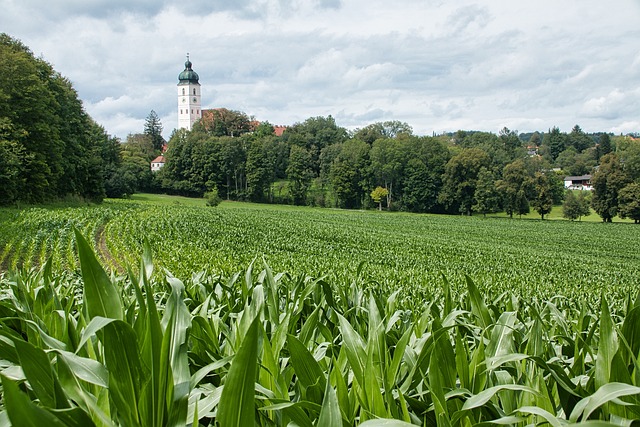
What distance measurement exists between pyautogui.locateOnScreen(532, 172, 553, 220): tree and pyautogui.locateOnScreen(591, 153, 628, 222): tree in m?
5.77

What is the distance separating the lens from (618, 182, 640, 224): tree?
205ft

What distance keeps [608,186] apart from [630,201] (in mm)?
3229

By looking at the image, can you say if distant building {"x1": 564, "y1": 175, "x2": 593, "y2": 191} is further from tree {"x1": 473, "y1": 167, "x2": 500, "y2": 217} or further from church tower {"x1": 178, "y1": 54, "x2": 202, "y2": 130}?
church tower {"x1": 178, "y1": 54, "x2": 202, "y2": 130}

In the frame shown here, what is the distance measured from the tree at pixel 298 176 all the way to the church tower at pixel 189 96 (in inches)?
2999

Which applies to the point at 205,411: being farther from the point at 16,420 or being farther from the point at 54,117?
the point at 54,117

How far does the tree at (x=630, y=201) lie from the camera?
205 ft

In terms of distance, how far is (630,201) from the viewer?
208ft

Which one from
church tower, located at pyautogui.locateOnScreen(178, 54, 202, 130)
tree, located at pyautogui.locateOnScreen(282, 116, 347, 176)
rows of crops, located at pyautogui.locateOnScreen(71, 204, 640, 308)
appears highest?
church tower, located at pyautogui.locateOnScreen(178, 54, 202, 130)

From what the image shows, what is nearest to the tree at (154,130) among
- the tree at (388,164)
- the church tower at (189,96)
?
the church tower at (189,96)

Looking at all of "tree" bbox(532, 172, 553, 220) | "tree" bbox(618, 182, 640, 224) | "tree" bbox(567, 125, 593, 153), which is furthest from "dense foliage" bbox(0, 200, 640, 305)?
"tree" bbox(567, 125, 593, 153)

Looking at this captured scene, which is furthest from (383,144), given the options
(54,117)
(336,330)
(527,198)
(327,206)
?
(336,330)

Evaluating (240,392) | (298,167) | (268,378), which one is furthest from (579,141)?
(240,392)

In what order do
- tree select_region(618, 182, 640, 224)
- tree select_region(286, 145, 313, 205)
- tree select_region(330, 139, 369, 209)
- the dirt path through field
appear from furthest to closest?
1. tree select_region(286, 145, 313, 205)
2. tree select_region(330, 139, 369, 209)
3. tree select_region(618, 182, 640, 224)
4. the dirt path through field

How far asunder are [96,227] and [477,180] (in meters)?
60.4
